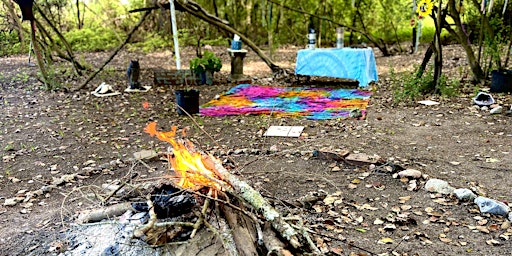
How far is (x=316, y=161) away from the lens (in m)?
3.84

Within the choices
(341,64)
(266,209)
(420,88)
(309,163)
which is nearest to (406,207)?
(309,163)

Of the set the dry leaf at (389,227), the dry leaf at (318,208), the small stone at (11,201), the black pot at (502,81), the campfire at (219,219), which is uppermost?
the black pot at (502,81)

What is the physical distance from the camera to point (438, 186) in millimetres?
3137

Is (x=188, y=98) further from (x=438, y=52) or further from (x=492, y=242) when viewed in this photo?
(x=492, y=242)

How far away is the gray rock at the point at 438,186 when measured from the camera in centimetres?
310

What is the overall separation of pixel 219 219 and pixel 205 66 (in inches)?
242

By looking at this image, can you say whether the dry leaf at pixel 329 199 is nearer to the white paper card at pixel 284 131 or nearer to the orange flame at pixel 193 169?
the orange flame at pixel 193 169

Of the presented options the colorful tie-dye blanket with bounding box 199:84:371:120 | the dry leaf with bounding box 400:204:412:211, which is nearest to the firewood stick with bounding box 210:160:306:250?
the dry leaf with bounding box 400:204:412:211

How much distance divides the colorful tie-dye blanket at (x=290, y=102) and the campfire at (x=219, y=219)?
336 centimetres

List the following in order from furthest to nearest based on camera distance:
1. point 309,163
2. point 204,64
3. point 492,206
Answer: point 204,64, point 309,163, point 492,206

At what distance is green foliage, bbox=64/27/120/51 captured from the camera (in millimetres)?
14058

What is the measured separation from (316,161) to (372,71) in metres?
4.24

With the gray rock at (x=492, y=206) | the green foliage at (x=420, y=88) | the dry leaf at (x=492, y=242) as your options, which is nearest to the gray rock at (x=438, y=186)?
the gray rock at (x=492, y=206)

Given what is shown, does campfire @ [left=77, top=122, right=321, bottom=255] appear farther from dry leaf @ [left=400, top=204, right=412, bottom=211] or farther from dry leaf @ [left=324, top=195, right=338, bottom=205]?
dry leaf @ [left=400, top=204, right=412, bottom=211]
